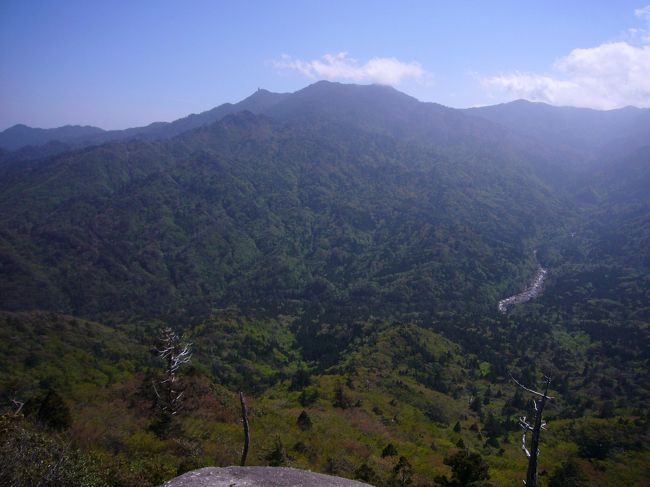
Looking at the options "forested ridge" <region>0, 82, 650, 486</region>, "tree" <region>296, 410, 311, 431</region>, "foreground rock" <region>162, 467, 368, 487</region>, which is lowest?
"forested ridge" <region>0, 82, 650, 486</region>

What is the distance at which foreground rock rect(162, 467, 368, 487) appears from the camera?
538 inches

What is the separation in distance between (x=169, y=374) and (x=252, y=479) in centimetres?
1501

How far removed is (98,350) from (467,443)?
65458 mm

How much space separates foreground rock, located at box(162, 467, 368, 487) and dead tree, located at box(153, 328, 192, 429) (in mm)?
11817

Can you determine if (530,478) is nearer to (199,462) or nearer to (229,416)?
(199,462)

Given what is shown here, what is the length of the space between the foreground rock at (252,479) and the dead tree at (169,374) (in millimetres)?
11817

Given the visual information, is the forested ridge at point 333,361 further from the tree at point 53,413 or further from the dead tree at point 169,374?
the dead tree at point 169,374

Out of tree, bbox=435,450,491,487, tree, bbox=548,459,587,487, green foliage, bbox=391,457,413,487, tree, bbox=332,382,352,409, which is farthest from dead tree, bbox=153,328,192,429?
tree, bbox=332,382,352,409

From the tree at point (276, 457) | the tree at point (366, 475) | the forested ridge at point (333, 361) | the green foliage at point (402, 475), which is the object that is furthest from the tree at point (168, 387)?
the green foliage at point (402, 475)

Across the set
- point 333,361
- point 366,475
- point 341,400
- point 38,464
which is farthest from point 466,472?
point 333,361

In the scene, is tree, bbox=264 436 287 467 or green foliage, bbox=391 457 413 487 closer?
tree, bbox=264 436 287 467

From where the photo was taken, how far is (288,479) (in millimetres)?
14570

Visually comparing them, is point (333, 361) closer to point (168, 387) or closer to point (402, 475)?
point (168, 387)

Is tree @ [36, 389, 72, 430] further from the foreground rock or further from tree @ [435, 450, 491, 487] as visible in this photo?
tree @ [435, 450, 491, 487]
